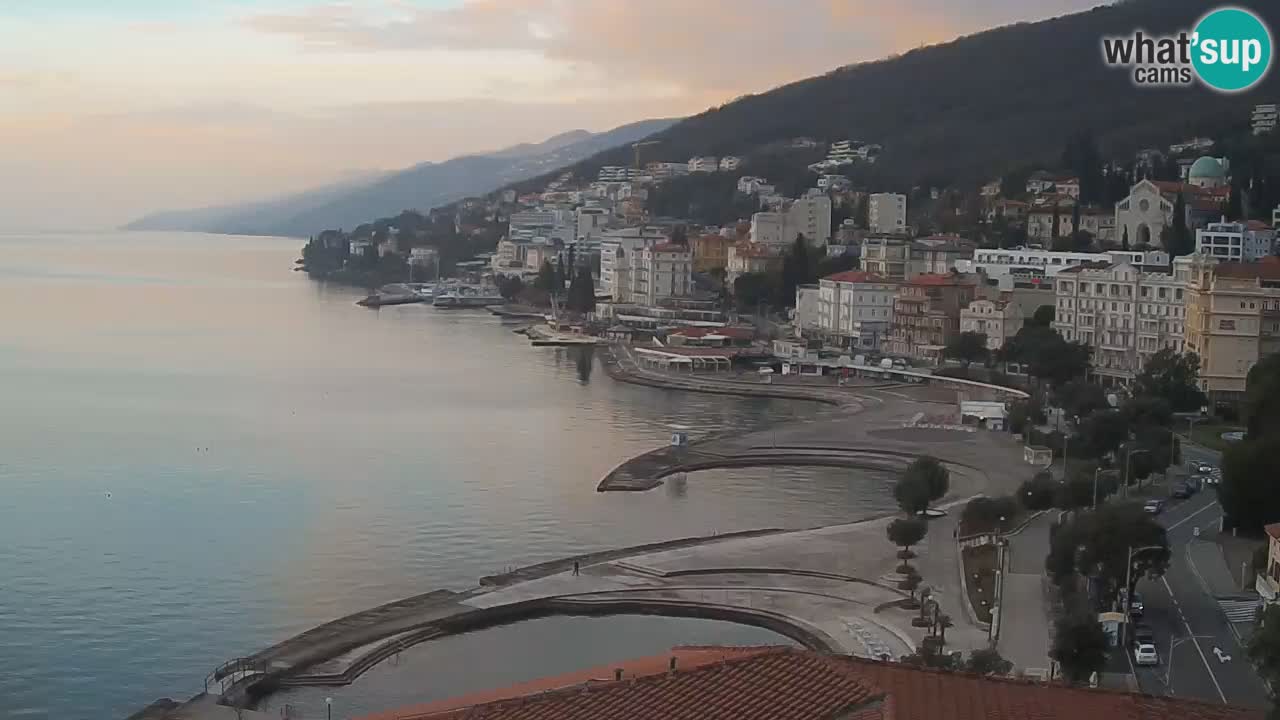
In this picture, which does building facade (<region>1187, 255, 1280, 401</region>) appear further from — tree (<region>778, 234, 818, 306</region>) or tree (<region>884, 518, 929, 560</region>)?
tree (<region>778, 234, 818, 306</region>)

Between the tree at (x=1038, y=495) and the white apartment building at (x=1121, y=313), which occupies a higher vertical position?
the white apartment building at (x=1121, y=313)

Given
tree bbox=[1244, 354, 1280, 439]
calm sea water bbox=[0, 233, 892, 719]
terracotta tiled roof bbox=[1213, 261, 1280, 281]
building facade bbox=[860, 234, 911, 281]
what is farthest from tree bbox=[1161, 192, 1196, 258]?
tree bbox=[1244, 354, 1280, 439]

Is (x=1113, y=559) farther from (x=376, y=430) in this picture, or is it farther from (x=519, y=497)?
(x=376, y=430)

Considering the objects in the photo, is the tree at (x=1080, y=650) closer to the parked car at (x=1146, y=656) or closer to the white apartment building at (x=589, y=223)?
the parked car at (x=1146, y=656)

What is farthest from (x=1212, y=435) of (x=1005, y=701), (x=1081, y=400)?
(x=1005, y=701)

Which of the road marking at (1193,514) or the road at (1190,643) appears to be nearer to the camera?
the road at (1190,643)

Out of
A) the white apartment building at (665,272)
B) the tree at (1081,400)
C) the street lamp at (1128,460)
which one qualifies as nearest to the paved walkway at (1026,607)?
the street lamp at (1128,460)

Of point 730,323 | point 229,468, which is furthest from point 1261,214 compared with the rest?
point 229,468
